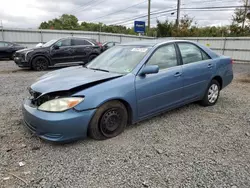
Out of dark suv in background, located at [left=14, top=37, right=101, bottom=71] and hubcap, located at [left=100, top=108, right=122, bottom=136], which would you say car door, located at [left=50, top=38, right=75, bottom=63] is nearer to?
dark suv in background, located at [left=14, top=37, right=101, bottom=71]

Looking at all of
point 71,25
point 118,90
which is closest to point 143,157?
point 118,90

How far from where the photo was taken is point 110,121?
2.92 meters

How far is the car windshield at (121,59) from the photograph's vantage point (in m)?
3.25

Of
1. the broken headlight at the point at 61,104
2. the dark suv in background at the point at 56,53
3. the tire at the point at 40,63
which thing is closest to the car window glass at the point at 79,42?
the dark suv in background at the point at 56,53

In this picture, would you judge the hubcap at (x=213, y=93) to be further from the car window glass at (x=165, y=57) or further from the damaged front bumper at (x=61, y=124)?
the damaged front bumper at (x=61, y=124)

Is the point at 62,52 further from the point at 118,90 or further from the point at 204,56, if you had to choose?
the point at 118,90

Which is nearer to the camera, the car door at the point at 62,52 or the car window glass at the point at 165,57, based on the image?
the car window glass at the point at 165,57

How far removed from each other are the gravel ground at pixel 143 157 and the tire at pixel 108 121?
12 centimetres

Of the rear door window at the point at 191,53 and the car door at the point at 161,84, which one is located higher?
the rear door window at the point at 191,53

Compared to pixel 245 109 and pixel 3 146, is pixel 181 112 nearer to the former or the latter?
pixel 245 109

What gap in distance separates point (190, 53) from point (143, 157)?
2.42 m

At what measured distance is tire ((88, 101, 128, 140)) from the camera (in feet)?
9.05

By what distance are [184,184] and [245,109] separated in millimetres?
3076

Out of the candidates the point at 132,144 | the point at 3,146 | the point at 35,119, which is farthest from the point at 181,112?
the point at 3,146
